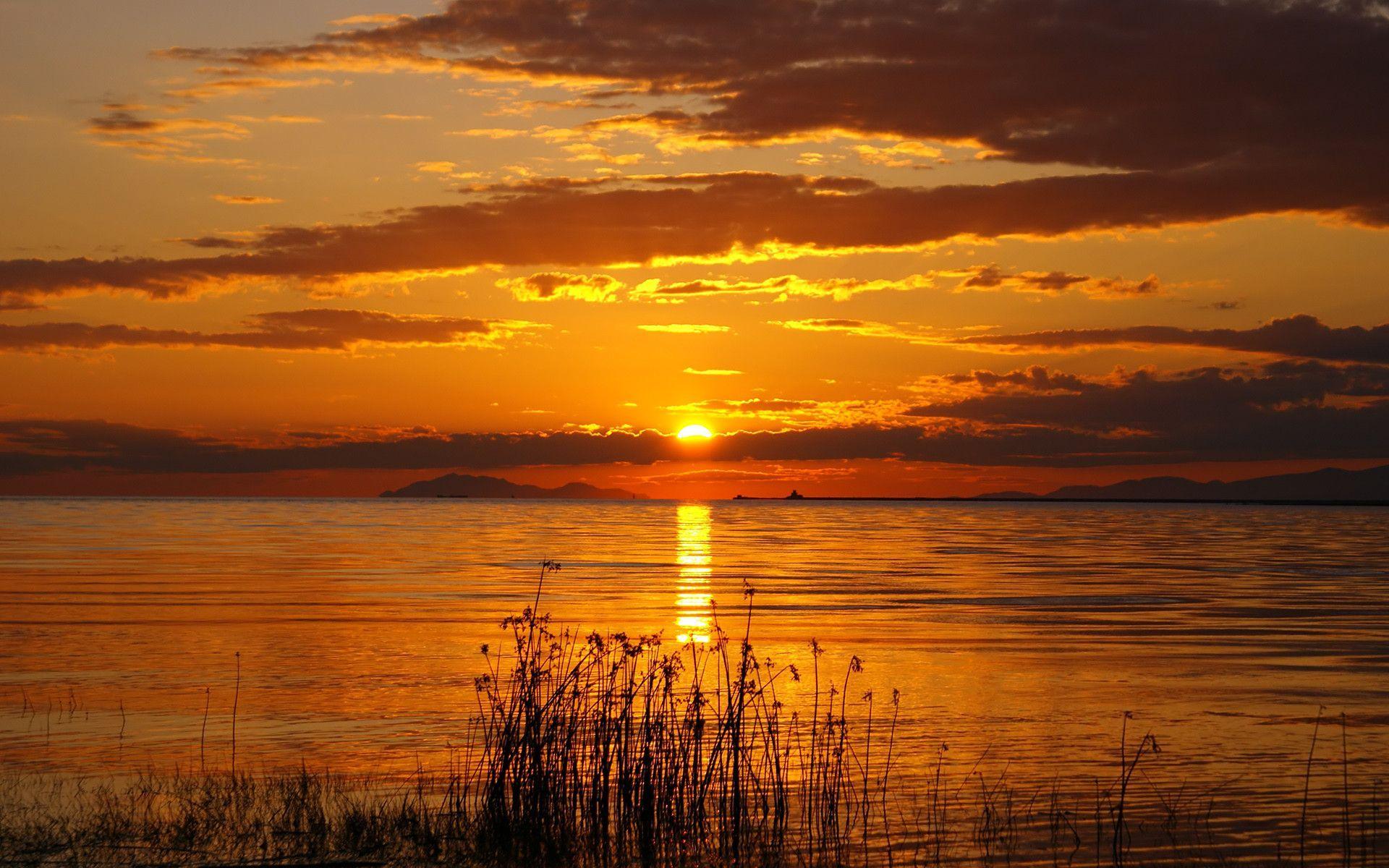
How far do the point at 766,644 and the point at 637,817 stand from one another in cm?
1856

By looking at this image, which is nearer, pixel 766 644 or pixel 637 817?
pixel 637 817

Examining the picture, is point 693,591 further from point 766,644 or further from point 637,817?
point 637,817

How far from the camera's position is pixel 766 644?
33000mm

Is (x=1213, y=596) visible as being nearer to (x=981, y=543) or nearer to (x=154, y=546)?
(x=981, y=543)

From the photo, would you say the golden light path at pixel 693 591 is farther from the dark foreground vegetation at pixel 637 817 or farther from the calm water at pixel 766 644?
the dark foreground vegetation at pixel 637 817

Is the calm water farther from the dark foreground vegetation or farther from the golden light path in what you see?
the dark foreground vegetation

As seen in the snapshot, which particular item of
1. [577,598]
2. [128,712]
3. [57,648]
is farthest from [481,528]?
[128,712]

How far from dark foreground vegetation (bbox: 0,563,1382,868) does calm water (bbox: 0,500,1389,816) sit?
152 cm

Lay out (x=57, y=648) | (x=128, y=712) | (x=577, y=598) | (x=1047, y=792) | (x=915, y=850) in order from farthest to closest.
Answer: (x=577, y=598)
(x=57, y=648)
(x=128, y=712)
(x=1047, y=792)
(x=915, y=850)

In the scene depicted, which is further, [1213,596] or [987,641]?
[1213,596]

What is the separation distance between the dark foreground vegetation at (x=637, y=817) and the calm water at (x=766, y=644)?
152 centimetres

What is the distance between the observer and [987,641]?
34.5 meters

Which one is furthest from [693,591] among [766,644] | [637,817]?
[637,817]

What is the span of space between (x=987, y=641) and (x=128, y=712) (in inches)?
841
